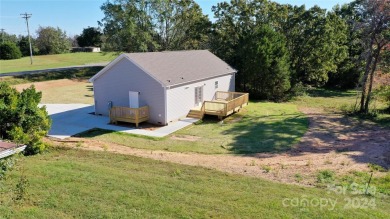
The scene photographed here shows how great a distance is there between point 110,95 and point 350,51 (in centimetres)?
3589

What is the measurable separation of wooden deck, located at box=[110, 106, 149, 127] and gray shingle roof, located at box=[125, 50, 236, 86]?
222 cm

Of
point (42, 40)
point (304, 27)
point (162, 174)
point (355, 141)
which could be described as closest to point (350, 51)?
point (304, 27)

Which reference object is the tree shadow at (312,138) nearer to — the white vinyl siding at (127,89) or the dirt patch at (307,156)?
the dirt patch at (307,156)

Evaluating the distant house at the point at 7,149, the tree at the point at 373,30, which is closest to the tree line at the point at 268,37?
the tree at the point at 373,30

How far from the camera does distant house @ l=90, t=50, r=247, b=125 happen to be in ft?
62.1

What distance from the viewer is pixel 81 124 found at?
61.6 ft

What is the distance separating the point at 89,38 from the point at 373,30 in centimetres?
6787

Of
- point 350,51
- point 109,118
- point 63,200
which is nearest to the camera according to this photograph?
point 63,200

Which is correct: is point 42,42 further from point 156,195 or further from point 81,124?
point 156,195

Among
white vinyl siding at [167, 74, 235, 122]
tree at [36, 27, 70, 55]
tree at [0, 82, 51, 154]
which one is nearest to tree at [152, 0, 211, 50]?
white vinyl siding at [167, 74, 235, 122]

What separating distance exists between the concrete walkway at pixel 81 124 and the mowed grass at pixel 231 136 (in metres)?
0.65

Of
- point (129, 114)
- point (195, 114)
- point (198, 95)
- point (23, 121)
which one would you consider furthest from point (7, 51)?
point (23, 121)

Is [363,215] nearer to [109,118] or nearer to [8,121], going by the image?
[8,121]

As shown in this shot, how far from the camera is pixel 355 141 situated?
52.7 ft
